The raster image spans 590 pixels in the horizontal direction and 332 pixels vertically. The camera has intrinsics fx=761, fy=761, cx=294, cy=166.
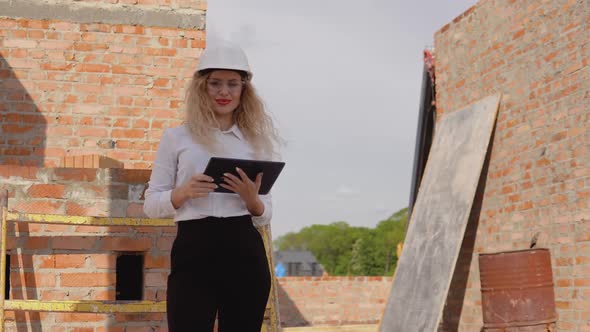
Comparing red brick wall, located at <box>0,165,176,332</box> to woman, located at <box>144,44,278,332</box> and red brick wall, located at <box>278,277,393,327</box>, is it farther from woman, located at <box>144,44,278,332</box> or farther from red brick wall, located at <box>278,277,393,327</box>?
red brick wall, located at <box>278,277,393,327</box>

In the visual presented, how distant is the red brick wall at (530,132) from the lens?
20.1ft

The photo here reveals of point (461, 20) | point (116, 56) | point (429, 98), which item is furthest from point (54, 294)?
point (429, 98)

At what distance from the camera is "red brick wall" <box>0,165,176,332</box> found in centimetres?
426

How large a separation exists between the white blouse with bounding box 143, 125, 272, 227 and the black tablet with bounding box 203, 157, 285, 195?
0.25 feet

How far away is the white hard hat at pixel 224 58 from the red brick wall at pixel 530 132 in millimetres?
4213

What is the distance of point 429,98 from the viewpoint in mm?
9680

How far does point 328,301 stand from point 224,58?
548 inches

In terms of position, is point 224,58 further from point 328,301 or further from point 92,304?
point 328,301

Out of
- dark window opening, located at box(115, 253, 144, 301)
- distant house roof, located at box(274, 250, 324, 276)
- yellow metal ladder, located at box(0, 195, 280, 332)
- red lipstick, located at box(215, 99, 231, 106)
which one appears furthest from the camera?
distant house roof, located at box(274, 250, 324, 276)

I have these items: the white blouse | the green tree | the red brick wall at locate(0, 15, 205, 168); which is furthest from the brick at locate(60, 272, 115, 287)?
the green tree

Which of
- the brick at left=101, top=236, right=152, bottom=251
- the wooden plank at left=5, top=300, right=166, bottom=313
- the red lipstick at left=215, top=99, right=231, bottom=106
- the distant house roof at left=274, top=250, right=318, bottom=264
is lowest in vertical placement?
the wooden plank at left=5, top=300, right=166, bottom=313

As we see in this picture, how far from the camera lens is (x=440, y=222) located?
7.54 m

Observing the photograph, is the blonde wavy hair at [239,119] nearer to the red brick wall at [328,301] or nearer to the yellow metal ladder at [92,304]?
the yellow metal ladder at [92,304]

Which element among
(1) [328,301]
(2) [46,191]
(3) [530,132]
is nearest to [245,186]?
(2) [46,191]
